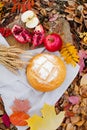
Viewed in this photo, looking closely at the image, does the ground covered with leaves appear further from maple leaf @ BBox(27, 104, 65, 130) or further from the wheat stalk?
maple leaf @ BBox(27, 104, 65, 130)

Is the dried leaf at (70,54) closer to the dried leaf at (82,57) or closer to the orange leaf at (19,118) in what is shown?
the dried leaf at (82,57)

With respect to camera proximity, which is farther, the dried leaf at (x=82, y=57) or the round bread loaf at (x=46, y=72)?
the dried leaf at (x=82, y=57)

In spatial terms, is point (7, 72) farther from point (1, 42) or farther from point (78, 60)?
point (78, 60)

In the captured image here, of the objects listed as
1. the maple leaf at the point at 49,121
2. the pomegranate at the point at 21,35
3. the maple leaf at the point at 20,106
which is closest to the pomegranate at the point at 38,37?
the pomegranate at the point at 21,35

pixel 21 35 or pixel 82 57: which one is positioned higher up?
pixel 21 35

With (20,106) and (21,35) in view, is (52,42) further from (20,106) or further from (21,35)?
(20,106)

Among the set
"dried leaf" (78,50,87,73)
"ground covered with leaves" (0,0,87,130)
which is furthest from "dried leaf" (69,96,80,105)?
"dried leaf" (78,50,87,73)

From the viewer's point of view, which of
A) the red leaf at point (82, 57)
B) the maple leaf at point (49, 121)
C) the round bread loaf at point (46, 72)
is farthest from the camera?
the red leaf at point (82, 57)

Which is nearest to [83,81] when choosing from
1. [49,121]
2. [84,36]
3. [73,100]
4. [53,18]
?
[73,100]
